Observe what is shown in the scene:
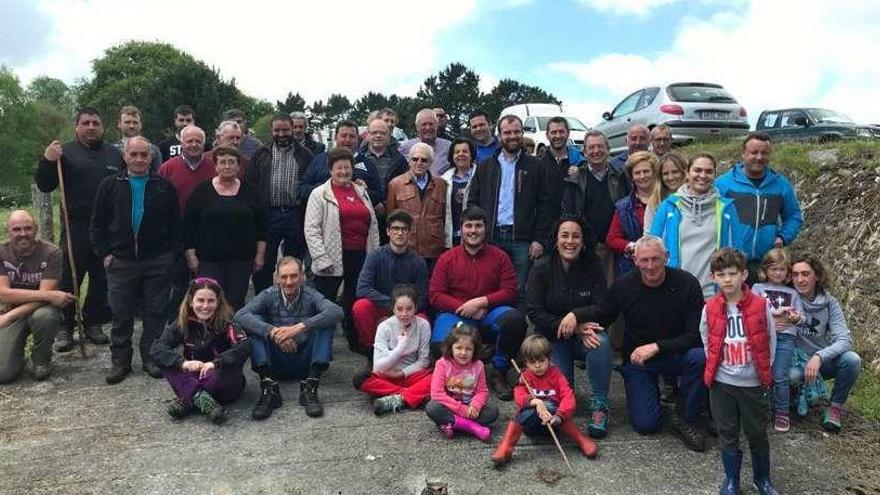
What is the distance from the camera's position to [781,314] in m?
4.55

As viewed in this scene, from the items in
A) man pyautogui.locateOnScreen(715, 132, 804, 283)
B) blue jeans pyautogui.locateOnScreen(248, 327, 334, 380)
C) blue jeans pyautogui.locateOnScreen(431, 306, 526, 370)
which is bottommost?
blue jeans pyautogui.locateOnScreen(248, 327, 334, 380)

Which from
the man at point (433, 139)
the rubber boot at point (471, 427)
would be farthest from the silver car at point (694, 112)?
the rubber boot at point (471, 427)

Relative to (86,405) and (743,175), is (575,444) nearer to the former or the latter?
(743,175)

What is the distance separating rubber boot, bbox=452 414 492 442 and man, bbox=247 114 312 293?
2.95 meters

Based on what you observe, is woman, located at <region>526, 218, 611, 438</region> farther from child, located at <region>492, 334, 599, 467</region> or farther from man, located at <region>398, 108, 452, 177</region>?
man, located at <region>398, 108, 452, 177</region>

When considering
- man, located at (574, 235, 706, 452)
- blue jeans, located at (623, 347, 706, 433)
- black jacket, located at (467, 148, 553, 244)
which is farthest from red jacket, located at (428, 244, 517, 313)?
blue jeans, located at (623, 347, 706, 433)

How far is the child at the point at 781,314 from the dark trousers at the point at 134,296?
15.9ft

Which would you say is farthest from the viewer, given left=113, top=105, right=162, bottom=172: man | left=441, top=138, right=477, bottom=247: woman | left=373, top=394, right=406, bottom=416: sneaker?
left=113, top=105, right=162, bottom=172: man

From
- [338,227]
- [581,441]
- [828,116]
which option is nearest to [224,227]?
[338,227]

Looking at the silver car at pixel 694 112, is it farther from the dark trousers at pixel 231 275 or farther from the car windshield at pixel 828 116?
the dark trousers at pixel 231 275

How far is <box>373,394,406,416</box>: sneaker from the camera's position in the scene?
15.4 ft

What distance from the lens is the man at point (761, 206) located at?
495 centimetres

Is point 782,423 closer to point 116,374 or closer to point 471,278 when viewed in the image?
point 471,278

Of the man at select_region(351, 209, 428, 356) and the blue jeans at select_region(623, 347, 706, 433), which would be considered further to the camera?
the man at select_region(351, 209, 428, 356)
